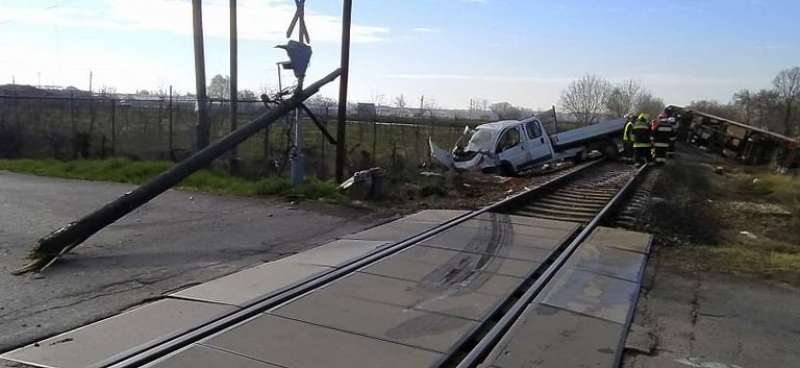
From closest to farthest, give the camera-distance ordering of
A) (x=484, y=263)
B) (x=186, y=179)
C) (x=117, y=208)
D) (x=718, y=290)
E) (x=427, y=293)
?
1. (x=427, y=293)
2. (x=718, y=290)
3. (x=484, y=263)
4. (x=117, y=208)
5. (x=186, y=179)

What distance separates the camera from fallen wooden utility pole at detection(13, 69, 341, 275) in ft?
26.7

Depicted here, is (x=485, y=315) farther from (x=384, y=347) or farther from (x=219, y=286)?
(x=219, y=286)

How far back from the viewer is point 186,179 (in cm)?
1706

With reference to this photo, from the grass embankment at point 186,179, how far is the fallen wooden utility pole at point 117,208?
197 cm

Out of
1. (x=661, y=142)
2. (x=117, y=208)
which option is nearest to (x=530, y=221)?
(x=117, y=208)

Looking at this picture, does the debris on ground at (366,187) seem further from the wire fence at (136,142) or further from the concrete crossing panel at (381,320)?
the concrete crossing panel at (381,320)

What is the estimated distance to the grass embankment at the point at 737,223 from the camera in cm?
985

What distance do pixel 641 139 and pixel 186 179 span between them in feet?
56.1

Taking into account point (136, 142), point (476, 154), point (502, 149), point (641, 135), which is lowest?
point (136, 142)

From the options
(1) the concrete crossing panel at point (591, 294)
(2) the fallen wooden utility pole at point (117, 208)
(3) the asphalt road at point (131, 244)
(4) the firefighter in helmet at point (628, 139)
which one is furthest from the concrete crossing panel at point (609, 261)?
(4) the firefighter in helmet at point (628, 139)

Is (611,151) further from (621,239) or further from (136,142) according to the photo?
(621,239)

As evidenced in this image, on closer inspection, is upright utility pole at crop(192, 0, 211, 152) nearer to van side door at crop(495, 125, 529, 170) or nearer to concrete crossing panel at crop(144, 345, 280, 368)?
van side door at crop(495, 125, 529, 170)

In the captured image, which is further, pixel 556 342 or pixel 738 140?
pixel 738 140

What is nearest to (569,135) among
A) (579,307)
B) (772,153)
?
(772,153)
